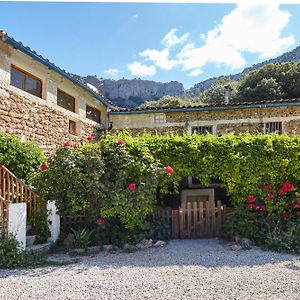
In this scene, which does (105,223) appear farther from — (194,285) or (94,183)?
(194,285)

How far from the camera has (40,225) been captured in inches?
255

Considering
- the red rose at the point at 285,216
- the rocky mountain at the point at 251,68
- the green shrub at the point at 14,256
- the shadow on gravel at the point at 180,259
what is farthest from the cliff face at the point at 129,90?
the green shrub at the point at 14,256

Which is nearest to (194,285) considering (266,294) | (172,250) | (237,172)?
(266,294)

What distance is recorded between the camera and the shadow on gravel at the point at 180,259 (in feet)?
17.0

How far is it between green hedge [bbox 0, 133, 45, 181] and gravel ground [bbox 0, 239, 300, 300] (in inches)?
136

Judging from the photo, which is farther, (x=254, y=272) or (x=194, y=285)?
(x=254, y=272)

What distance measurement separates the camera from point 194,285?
4.33 m

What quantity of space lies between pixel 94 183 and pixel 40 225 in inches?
63.2

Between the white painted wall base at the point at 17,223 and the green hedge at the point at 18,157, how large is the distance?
7.37 feet

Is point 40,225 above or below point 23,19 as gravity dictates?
below

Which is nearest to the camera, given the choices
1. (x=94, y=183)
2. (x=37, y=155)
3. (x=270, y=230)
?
(x=94, y=183)

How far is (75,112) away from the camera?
43.0ft

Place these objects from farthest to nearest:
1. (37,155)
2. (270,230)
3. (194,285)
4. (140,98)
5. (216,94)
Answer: (140,98) < (216,94) < (37,155) < (270,230) < (194,285)

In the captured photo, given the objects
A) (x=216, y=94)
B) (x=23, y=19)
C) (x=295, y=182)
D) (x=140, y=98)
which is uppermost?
(x=140, y=98)
